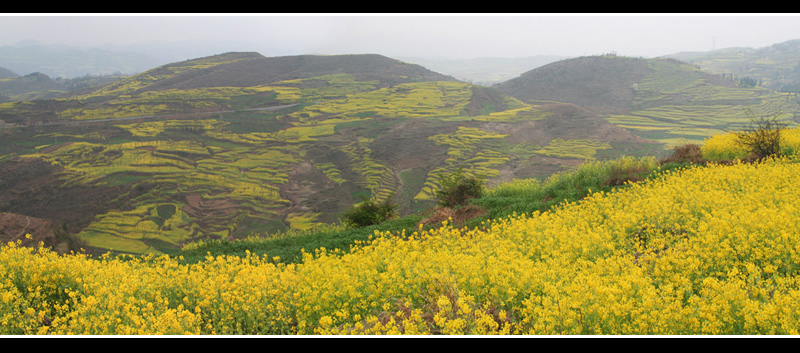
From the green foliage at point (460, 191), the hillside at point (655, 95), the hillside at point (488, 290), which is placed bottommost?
the green foliage at point (460, 191)

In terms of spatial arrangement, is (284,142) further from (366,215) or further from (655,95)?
(655,95)

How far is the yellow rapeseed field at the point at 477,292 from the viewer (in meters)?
3.38

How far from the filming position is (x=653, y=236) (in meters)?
6.32

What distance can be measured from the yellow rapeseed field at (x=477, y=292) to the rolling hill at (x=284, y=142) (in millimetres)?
10332

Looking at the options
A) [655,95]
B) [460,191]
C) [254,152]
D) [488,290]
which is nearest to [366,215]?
[460,191]

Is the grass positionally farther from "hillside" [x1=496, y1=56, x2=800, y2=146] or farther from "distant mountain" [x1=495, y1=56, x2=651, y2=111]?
"distant mountain" [x1=495, y1=56, x2=651, y2=111]

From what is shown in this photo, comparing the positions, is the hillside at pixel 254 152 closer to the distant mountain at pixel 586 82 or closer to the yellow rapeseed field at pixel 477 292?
the yellow rapeseed field at pixel 477 292

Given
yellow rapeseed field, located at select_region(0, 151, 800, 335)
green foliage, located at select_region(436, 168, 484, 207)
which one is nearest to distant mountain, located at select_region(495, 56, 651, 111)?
green foliage, located at select_region(436, 168, 484, 207)

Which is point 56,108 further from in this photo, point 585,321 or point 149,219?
point 585,321

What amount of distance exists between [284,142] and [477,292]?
2764 centimetres

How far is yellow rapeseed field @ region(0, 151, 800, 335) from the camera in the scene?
338 cm

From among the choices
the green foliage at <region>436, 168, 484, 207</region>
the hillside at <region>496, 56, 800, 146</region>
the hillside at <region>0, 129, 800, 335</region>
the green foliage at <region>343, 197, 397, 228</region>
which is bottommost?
the green foliage at <region>343, 197, 397, 228</region>

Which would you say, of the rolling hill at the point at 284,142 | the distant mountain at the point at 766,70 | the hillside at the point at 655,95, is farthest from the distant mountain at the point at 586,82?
the distant mountain at the point at 766,70

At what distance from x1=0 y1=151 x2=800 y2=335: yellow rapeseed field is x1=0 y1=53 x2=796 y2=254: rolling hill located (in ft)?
33.9
